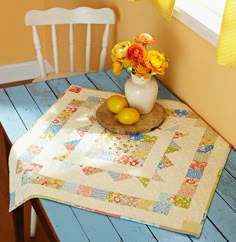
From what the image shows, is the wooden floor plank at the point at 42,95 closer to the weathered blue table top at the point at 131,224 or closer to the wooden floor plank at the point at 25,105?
the wooden floor plank at the point at 25,105

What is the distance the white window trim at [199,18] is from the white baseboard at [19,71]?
1.74 metres

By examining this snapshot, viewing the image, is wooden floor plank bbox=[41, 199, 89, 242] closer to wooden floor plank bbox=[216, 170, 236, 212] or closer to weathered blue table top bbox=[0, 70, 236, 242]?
weathered blue table top bbox=[0, 70, 236, 242]

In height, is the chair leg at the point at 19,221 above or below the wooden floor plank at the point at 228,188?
below

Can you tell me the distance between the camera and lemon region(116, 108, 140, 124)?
1.51 m

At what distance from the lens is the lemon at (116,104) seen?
155cm

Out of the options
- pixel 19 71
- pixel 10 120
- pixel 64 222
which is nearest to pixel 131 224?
pixel 64 222

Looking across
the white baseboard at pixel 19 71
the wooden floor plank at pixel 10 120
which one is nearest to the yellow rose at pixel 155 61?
the wooden floor plank at pixel 10 120

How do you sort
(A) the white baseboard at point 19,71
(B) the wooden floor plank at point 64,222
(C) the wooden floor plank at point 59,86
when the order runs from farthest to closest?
(A) the white baseboard at point 19,71, (C) the wooden floor plank at point 59,86, (B) the wooden floor plank at point 64,222

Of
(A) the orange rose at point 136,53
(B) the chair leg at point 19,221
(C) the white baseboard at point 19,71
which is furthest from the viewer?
(C) the white baseboard at point 19,71

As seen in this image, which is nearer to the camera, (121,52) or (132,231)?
(132,231)

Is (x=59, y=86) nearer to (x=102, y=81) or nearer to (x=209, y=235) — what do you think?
(x=102, y=81)

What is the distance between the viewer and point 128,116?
1.51 meters

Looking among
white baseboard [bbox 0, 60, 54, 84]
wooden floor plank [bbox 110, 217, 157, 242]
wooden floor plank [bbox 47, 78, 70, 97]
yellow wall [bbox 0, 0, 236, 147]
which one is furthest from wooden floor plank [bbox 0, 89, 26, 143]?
white baseboard [bbox 0, 60, 54, 84]

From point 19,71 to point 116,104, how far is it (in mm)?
1782
